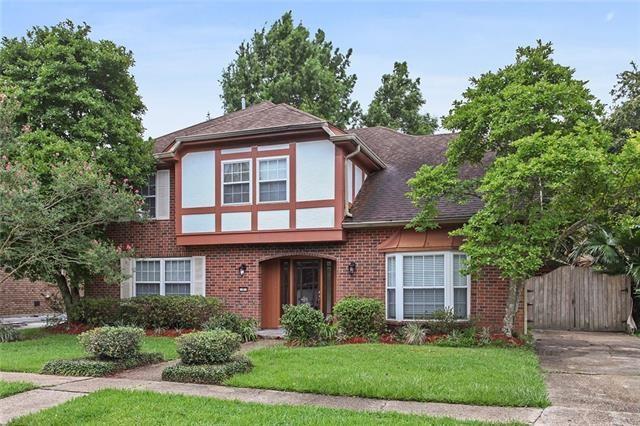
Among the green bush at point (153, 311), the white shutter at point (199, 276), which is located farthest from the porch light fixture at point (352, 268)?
the white shutter at point (199, 276)

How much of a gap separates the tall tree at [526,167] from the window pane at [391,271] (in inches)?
63.4

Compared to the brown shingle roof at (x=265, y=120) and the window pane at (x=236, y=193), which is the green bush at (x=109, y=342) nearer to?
the window pane at (x=236, y=193)

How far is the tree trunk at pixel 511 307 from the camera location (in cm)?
1252

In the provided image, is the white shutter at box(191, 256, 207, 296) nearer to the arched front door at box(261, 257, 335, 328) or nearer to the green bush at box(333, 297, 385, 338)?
the arched front door at box(261, 257, 335, 328)

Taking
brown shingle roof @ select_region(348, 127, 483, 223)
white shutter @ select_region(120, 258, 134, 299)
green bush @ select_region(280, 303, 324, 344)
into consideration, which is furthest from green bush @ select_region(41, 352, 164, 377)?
white shutter @ select_region(120, 258, 134, 299)

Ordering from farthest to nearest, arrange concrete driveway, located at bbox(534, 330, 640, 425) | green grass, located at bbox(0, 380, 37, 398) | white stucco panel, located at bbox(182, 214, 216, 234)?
white stucco panel, located at bbox(182, 214, 216, 234), green grass, located at bbox(0, 380, 37, 398), concrete driveway, located at bbox(534, 330, 640, 425)

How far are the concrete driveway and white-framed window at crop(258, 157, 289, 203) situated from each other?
724cm

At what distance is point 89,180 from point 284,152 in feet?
15.8

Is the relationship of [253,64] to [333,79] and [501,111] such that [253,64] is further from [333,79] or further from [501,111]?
[501,111]

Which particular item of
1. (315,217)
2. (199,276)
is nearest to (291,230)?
(315,217)

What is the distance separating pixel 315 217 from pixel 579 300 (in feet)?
28.5

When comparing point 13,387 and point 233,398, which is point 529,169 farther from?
point 13,387

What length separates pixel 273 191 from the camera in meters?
15.0

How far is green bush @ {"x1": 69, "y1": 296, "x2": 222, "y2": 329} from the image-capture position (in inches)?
587
